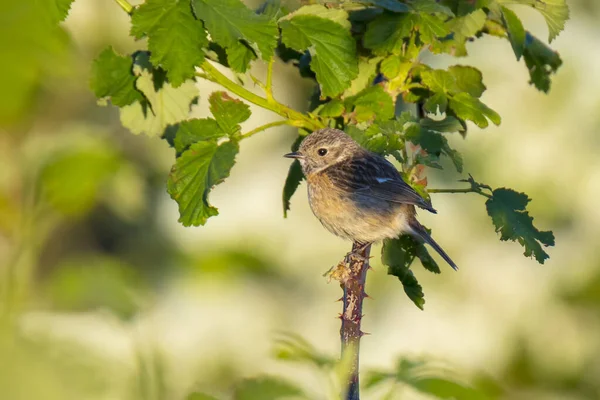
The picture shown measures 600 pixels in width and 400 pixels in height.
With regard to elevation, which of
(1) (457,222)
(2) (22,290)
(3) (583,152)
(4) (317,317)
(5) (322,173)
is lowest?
(2) (22,290)

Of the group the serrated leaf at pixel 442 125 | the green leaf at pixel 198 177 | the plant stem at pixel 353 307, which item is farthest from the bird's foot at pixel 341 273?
the serrated leaf at pixel 442 125

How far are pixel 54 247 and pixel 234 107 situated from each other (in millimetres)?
4412

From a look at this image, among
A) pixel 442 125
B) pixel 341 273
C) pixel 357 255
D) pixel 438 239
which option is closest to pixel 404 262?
pixel 357 255

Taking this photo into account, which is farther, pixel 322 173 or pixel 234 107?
pixel 322 173

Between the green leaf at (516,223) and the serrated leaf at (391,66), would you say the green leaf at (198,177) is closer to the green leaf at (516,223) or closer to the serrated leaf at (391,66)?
the serrated leaf at (391,66)

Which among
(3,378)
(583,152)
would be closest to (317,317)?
(583,152)

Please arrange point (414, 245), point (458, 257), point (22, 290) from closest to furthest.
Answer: point (22, 290)
point (414, 245)
point (458, 257)

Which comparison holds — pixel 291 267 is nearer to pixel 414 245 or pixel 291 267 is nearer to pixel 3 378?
pixel 414 245

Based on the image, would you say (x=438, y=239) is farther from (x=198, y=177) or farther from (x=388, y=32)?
(x=198, y=177)

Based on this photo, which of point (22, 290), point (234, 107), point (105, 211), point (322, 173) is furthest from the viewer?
point (105, 211)

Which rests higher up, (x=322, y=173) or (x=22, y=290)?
(x=322, y=173)

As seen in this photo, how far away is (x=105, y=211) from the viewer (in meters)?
7.23

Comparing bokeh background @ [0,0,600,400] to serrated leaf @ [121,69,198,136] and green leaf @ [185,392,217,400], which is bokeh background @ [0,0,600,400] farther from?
green leaf @ [185,392,217,400]

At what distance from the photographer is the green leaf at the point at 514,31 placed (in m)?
3.24
